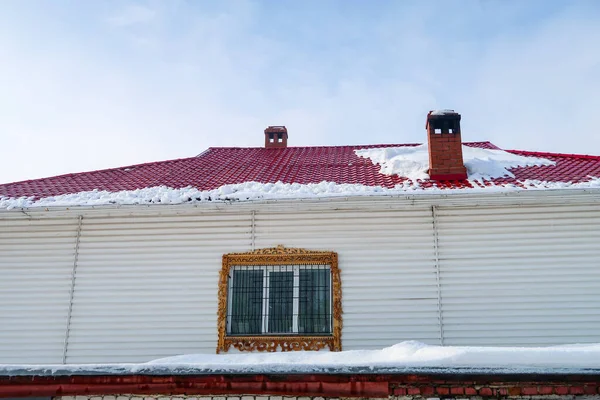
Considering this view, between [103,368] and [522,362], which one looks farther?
[103,368]

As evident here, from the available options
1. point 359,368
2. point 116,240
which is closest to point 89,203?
point 116,240

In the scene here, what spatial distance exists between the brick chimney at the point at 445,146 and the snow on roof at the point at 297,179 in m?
0.21

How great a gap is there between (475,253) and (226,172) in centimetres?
453

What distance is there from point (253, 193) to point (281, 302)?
166 cm

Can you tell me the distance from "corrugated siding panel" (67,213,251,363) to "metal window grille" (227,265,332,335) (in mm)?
330

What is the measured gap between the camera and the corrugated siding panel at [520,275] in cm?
789

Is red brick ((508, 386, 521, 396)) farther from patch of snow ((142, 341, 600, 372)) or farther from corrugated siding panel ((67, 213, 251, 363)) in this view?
corrugated siding panel ((67, 213, 251, 363))

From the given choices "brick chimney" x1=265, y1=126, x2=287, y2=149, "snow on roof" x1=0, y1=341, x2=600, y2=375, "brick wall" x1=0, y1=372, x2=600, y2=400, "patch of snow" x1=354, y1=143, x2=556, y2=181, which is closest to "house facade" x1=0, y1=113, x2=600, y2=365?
"patch of snow" x1=354, y1=143, x2=556, y2=181

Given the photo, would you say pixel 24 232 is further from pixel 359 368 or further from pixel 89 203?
pixel 359 368

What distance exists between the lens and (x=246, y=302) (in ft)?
27.3

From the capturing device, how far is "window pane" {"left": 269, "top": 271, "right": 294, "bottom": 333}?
8.20 meters

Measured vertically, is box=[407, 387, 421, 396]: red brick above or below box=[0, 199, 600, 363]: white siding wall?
below

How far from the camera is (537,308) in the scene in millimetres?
7957

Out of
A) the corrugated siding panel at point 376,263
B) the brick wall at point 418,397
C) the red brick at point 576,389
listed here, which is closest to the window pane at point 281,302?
the corrugated siding panel at point 376,263
